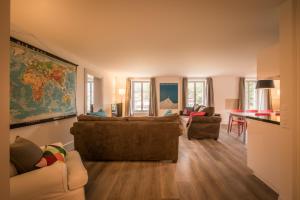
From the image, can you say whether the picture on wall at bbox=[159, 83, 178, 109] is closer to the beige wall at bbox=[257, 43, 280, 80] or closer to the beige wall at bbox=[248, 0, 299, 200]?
the beige wall at bbox=[257, 43, 280, 80]

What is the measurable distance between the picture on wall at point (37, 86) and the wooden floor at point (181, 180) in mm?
1291

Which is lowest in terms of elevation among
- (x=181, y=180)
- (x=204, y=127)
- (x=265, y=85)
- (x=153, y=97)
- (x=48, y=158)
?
(x=181, y=180)

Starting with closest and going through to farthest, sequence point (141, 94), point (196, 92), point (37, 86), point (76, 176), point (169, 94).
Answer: point (76, 176) → point (37, 86) → point (169, 94) → point (196, 92) → point (141, 94)

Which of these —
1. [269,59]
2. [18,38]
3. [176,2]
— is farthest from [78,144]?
[269,59]

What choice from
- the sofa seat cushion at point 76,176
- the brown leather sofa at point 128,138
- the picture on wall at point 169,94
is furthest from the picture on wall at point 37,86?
the picture on wall at point 169,94

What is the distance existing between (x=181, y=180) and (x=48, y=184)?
1.79m

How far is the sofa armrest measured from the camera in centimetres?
139

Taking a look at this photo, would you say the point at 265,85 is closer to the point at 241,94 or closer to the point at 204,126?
the point at 204,126

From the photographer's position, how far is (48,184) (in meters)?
1.50

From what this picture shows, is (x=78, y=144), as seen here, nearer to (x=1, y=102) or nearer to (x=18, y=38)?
(x=18, y=38)

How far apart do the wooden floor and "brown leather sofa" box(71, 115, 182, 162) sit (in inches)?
7.0

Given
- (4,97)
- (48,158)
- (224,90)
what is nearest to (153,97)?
(224,90)

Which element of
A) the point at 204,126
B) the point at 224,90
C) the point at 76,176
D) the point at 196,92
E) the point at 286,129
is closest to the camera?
the point at 76,176

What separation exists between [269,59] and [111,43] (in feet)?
9.13
